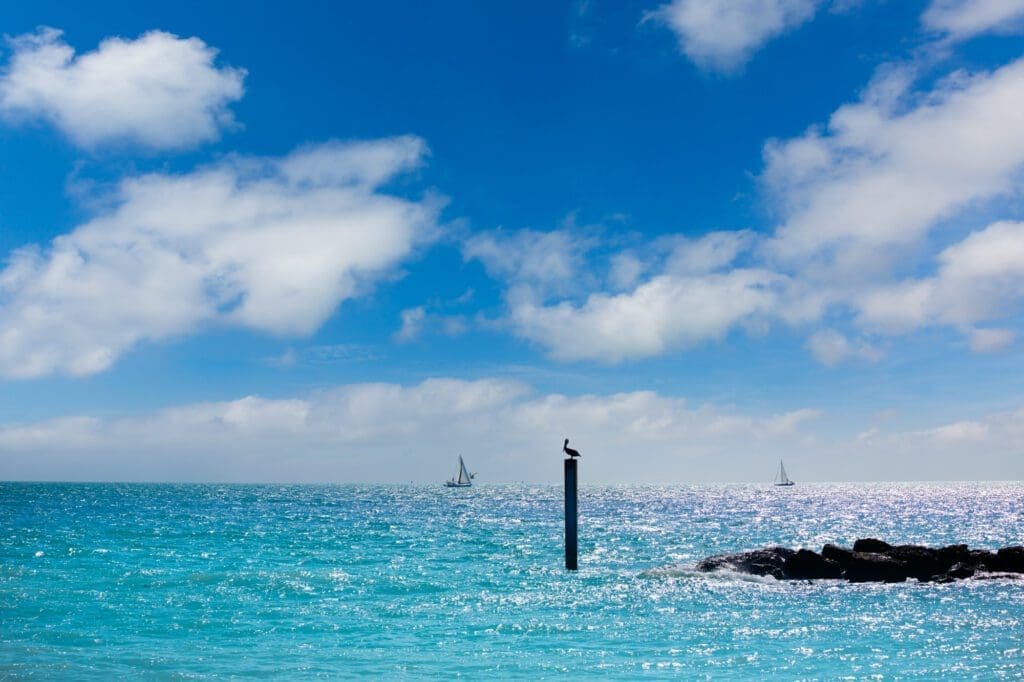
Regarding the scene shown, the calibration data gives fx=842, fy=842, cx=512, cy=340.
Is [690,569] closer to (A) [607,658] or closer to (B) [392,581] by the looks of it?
(B) [392,581]

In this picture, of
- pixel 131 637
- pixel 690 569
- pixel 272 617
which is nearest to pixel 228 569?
pixel 272 617

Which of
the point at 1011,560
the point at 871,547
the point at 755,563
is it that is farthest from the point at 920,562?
the point at 755,563

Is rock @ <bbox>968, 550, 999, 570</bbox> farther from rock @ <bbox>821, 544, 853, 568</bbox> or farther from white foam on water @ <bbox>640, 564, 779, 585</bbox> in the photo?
white foam on water @ <bbox>640, 564, 779, 585</bbox>

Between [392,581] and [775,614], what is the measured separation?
1568 cm

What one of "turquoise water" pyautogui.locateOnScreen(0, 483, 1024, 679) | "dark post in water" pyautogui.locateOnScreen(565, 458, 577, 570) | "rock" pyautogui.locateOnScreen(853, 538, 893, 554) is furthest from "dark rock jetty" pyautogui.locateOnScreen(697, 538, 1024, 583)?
"dark post in water" pyautogui.locateOnScreen(565, 458, 577, 570)

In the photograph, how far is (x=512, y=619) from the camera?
26.0 m

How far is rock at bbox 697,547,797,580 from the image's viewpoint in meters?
36.8

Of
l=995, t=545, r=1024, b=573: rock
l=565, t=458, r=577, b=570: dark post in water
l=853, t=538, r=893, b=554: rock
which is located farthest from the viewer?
l=853, t=538, r=893, b=554: rock

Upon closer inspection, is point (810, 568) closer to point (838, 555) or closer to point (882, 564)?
point (838, 555)

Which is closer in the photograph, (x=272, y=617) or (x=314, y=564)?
(x=272, y=617)

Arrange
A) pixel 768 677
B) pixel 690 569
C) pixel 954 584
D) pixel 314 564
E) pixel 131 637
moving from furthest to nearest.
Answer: pixel 314 564, pixel 690 569, pixel 954 584, pixel 131 637, pixel 768 677

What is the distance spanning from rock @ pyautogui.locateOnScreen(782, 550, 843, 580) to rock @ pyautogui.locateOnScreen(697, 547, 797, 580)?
456 mm

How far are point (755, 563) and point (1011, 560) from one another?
11.1 m

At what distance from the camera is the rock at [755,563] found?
36.8m
